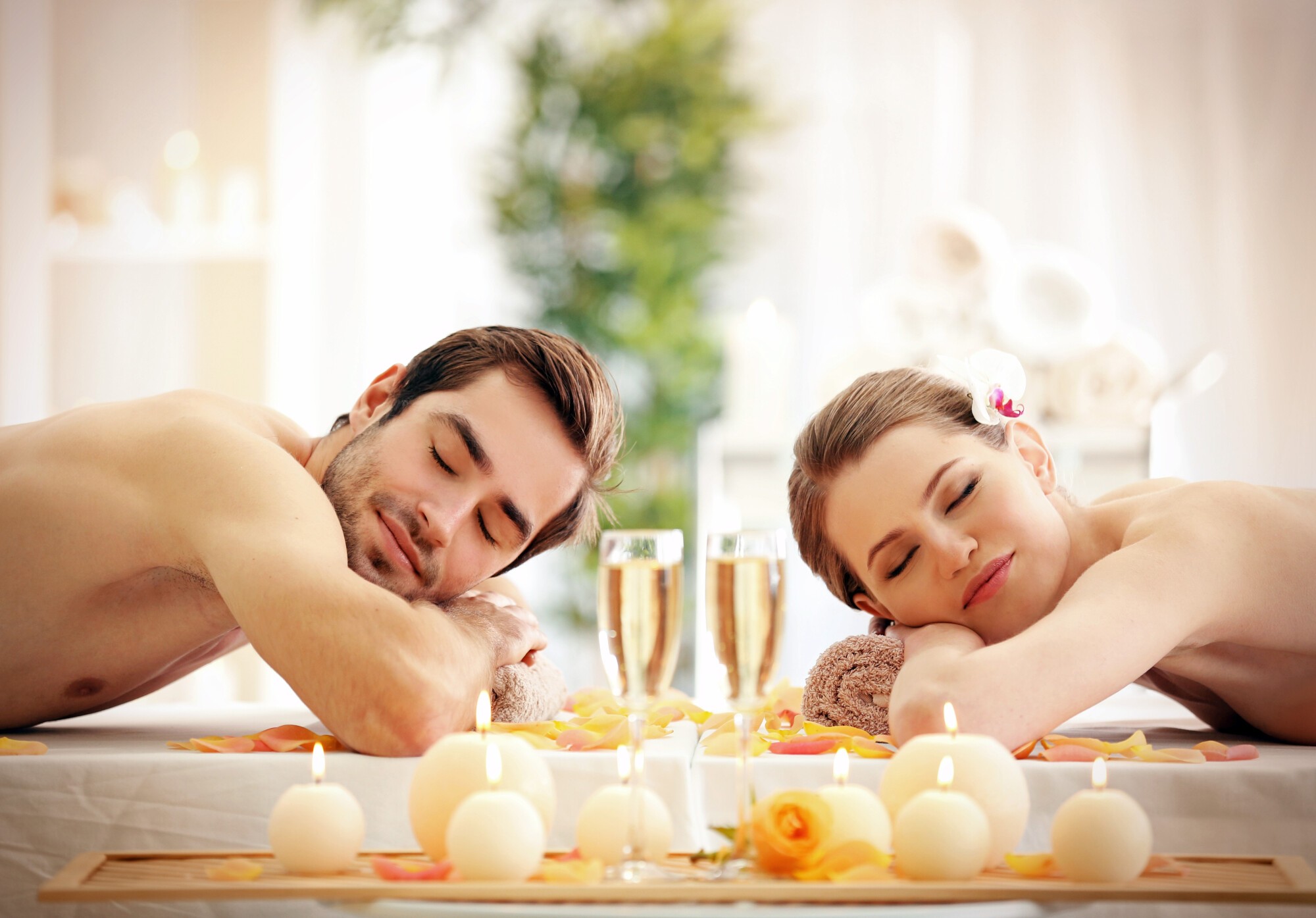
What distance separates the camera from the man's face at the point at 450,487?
1927 mm

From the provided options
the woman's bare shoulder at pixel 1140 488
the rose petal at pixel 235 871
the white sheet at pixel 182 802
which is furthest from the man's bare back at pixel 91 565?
the woman's bare shoulder at pixel 1140 488

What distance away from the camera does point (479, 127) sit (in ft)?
18.4

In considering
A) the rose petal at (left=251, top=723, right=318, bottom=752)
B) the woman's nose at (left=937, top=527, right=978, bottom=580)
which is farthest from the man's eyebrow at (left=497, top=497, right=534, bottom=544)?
the woman's nose at (left=937, top=527, right=978, bottom=580)

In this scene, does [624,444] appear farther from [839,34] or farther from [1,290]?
[1,290]

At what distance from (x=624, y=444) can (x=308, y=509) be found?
3.74 metres

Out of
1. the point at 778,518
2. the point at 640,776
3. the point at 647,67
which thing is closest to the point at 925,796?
the point at 640,776

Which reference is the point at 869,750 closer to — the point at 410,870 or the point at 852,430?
the point at 852,430

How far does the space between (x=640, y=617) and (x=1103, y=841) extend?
1.53 feet

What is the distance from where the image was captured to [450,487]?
1935mm

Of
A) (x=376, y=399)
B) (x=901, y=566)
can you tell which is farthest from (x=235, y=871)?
(x=376, y=399)

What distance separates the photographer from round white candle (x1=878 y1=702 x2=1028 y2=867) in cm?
117

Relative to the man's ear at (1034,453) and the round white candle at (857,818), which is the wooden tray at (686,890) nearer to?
the round white candle at (857,818)

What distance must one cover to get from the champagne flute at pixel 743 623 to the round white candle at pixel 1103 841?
0.29 m

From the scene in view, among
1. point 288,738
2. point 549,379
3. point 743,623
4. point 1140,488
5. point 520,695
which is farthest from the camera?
point 1140,488
